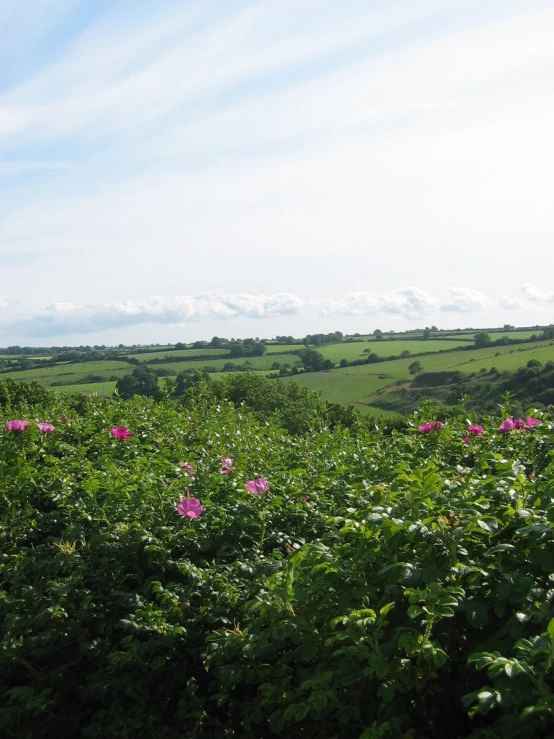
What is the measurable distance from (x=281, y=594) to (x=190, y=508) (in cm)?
129

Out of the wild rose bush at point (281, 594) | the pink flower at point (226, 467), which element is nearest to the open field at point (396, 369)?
the pink flower at point (226, 467)

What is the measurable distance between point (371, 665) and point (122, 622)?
1469 millimetres

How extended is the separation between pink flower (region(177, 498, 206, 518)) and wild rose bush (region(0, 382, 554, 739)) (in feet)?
0.03

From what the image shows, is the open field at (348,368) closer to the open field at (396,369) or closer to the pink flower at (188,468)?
the open field at (396,369)

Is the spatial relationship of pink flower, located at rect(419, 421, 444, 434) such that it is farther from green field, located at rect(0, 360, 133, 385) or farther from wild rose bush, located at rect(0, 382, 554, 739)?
green field, located at rect(0, 360, 133, 385)

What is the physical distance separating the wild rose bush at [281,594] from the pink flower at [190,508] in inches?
0.4

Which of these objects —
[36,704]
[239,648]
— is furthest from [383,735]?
[36,704]

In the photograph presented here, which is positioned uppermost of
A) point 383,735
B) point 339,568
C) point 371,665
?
point 339,568

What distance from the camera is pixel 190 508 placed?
3.90 meters

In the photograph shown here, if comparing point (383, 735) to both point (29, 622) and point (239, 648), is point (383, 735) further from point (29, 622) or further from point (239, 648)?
point (29, 622)

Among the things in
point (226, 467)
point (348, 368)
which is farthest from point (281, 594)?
point (348, 368)

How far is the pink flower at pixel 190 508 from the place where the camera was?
153 inches

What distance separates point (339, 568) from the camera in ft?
8.72

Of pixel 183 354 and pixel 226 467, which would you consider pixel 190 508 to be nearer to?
pixel 226 467
